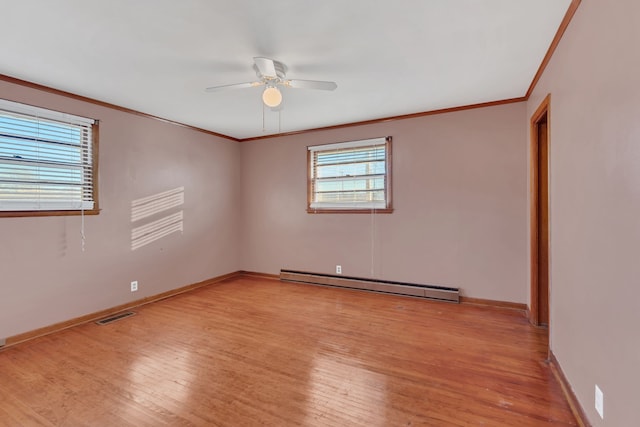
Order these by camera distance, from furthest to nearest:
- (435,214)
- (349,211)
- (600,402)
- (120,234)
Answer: (349,211) → (435,214) → (120,234) → (600,402)

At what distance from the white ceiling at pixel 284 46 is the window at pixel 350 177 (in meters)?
0.99

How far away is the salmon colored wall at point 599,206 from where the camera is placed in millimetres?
1261

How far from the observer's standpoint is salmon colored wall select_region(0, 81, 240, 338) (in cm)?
292

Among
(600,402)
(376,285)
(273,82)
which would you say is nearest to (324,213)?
(376,285)

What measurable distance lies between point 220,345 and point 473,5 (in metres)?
3.27

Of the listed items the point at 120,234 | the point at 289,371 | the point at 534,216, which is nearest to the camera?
the point at 289,371

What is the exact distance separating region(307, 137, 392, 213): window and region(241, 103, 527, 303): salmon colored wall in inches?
4.8

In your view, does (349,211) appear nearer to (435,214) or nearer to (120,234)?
(435,214)

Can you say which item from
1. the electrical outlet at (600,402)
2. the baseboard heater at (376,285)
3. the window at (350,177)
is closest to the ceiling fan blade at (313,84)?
the window at (350,177)

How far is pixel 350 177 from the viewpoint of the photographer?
182 inches

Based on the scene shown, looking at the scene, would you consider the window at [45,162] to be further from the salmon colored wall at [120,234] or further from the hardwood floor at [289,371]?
the hardwood floor at [289,371]

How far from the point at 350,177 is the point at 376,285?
166cm

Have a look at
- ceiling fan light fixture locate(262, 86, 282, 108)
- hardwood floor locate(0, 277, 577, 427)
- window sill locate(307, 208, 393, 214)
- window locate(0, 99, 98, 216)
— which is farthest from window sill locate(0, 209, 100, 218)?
window sill locate(307, 208, 393, 214)

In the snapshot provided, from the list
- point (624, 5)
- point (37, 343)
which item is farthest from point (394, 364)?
point (37, 343)
